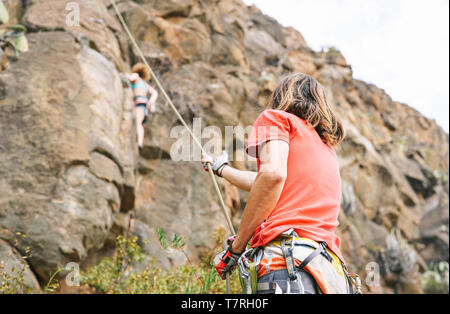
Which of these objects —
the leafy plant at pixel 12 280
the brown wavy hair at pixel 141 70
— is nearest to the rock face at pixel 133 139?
the leafy plant at pixel 12 280

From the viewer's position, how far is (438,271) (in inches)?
668

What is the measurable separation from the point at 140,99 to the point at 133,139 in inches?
41.1

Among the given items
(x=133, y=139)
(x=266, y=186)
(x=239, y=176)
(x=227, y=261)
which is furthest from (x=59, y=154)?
(x=266, y=186)

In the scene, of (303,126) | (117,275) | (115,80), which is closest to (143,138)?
(115,80)

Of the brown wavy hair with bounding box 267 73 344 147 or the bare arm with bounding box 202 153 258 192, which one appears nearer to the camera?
the brown wavy hair with bounding box 267 73 344 147

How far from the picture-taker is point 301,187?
6.46 ft

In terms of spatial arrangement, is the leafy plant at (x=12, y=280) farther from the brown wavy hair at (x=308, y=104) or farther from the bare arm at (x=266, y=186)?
the brown wavy hair at (x=308, y=104)

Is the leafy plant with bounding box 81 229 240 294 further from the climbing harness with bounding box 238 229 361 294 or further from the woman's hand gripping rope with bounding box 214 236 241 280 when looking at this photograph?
the climbing harness with bounding box 238 229 361 294

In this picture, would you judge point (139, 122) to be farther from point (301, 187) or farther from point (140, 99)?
point (301, 187)

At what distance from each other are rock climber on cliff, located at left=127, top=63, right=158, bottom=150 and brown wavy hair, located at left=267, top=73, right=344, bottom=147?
686cm

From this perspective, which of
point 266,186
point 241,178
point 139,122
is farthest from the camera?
point 139,122

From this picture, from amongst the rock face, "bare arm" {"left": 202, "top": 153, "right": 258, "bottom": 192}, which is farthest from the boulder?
"bare arm" {"left": 202, "top": 153, "right": 258, "bottom": 192}

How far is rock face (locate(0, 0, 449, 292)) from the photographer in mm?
5969

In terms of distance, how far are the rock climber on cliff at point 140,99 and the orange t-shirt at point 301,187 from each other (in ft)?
23.3
